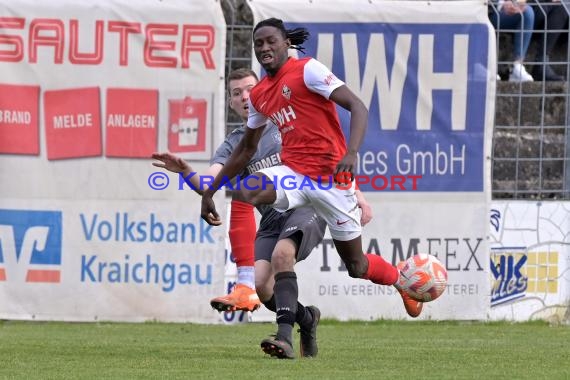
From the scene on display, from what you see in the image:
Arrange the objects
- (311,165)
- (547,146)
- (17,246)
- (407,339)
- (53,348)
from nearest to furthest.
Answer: (311,165), (53,348), (407,339), (17,246), (547,146)

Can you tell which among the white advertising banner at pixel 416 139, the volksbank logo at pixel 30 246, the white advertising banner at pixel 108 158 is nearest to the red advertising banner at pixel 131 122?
the white advertising banner at pixel 108 158

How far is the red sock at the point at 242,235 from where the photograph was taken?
32.7ft

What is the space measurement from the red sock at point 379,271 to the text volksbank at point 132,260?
4.10 meters

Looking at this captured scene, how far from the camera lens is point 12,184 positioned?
1272 cm

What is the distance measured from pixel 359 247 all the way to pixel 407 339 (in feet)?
8.67

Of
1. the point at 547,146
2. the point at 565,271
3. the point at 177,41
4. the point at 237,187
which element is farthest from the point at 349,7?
the point at 237,187

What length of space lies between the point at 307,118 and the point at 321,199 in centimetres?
52

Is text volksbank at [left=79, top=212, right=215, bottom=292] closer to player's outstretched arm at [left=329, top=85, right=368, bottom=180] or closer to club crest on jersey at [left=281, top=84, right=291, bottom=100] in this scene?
club crest on jersey at [left=281, top=84, right=291, bottom=100]

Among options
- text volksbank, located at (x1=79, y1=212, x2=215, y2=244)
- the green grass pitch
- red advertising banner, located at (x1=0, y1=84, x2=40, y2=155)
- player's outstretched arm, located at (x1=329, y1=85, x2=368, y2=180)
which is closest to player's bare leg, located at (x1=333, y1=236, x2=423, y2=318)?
the green grass pitch

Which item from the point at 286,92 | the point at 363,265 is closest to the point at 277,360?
the point at 363,265

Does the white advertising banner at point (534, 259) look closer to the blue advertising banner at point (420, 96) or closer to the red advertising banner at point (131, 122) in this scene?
the blue advertising banner at point (420, 96)

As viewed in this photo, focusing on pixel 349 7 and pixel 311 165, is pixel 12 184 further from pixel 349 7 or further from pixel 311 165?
pixel 311 165

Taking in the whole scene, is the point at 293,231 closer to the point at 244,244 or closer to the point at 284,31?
the point at 284,31

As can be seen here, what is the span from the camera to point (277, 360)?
8023mm
